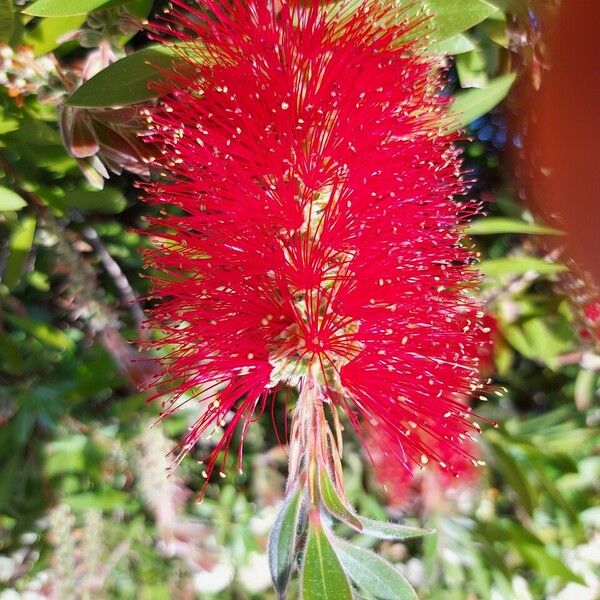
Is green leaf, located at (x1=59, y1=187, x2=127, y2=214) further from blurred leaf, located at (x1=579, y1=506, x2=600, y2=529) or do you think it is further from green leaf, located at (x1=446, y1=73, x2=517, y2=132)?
blurred leaf, located at (x1=579, y1=506, x2=600, y2=529)

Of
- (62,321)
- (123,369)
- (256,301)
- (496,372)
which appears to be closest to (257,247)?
(256,301)

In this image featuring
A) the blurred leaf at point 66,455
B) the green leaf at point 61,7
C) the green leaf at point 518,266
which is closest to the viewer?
the green leaf at point 61,7

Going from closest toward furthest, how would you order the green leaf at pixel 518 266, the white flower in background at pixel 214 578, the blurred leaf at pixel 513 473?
the green leaf at pixel 518 266 < the blurred leaf at pixel 513 473 < the white flower in background at pixel 214 578

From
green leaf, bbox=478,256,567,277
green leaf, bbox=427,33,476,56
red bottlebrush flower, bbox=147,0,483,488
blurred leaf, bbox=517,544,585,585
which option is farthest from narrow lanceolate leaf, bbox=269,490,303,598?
blurred leaf, bbox=517,544,585,585

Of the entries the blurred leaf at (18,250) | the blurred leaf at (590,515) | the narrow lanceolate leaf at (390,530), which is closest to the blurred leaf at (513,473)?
the blurred leaf at (590,515)

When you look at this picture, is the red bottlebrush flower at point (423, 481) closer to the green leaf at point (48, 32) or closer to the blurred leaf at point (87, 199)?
the blurred leaf at point (87, 199)

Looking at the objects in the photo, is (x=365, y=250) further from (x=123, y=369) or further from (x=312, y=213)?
(x=123, y=369)

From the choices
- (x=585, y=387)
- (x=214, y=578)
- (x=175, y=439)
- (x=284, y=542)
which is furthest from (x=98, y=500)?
(x=585, y=387)
